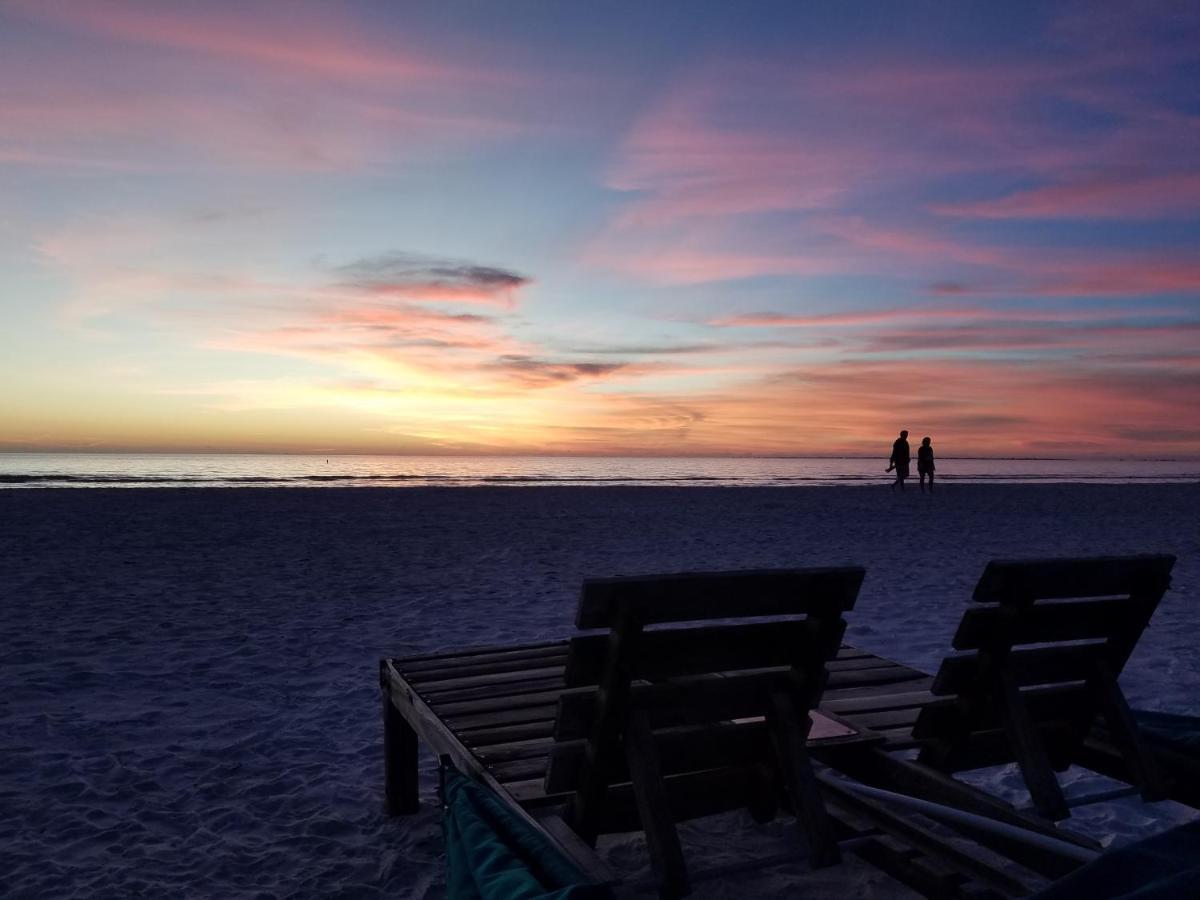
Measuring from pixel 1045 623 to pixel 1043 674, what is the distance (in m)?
0.28

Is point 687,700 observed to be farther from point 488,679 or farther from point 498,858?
point 488,679

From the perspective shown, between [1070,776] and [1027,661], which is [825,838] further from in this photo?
[1070,776]

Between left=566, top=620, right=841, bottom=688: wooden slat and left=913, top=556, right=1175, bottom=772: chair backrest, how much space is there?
0.76 metres

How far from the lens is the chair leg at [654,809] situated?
10.5ft

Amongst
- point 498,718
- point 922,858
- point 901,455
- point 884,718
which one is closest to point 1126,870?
point 922,858

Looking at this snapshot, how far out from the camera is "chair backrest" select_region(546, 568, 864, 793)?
10.4ft

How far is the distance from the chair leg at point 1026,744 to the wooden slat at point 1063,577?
419mm

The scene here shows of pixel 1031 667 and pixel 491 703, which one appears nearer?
pixel 1031 667

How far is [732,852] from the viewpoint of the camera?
4.46 meters

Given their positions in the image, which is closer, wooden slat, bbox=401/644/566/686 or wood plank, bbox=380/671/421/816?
wood plank, bbox=380/671/421/816

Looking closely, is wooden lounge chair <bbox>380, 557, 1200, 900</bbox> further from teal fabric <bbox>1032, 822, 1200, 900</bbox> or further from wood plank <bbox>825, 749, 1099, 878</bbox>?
teal fabric <bbox>1032, 822, 1200, 900</bbox>

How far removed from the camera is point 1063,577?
12.5ft

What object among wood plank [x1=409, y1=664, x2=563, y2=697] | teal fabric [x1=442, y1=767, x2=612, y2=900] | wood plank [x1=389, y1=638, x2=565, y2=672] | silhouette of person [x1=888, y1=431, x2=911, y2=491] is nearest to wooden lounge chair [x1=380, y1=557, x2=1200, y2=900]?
teal fabric [x1=442, y1=767, x2=612, y2=900]

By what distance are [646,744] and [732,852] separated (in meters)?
1.55
